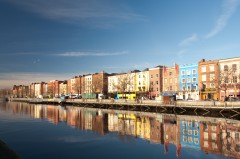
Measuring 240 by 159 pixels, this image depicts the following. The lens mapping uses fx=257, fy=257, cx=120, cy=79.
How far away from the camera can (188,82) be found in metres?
99.6

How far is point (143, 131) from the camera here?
4259cm

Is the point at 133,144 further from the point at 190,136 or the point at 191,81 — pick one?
the point at 191,81

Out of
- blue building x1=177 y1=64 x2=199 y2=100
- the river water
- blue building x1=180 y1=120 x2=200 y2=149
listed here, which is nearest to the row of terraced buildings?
blue building x1=177 y1=64 x2=199 y2=100

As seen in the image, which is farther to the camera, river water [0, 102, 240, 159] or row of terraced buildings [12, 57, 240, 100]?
row of terraced buildings [12, 57, 240, 100]

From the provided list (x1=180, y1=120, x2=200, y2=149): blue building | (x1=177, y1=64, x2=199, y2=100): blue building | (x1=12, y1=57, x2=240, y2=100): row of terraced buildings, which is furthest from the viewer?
(x1=177, y1=64, x2=199, y2=100): blue building

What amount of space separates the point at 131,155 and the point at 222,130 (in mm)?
20098

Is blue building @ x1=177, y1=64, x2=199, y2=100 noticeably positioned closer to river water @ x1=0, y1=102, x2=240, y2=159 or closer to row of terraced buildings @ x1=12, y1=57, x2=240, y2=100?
row of terraced buildings @ x1=12, y1=57, x2=240, y2=100

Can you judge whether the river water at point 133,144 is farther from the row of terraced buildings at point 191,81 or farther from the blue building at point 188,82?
the blue building at point 188,82

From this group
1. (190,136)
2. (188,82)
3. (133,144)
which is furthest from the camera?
(188,82)

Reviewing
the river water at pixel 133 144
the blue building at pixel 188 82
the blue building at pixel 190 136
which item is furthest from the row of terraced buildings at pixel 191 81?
the river water at pixel 133 144

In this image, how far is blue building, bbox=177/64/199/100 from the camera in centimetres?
9638

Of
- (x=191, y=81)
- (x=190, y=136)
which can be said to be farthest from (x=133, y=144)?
(x=191, y=81)

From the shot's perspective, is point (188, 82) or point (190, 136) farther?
point (188, 82)

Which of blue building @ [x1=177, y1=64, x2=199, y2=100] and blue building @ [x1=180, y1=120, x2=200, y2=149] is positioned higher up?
blue building @ [x1=177, y1=64, x2=199, y2=100]
